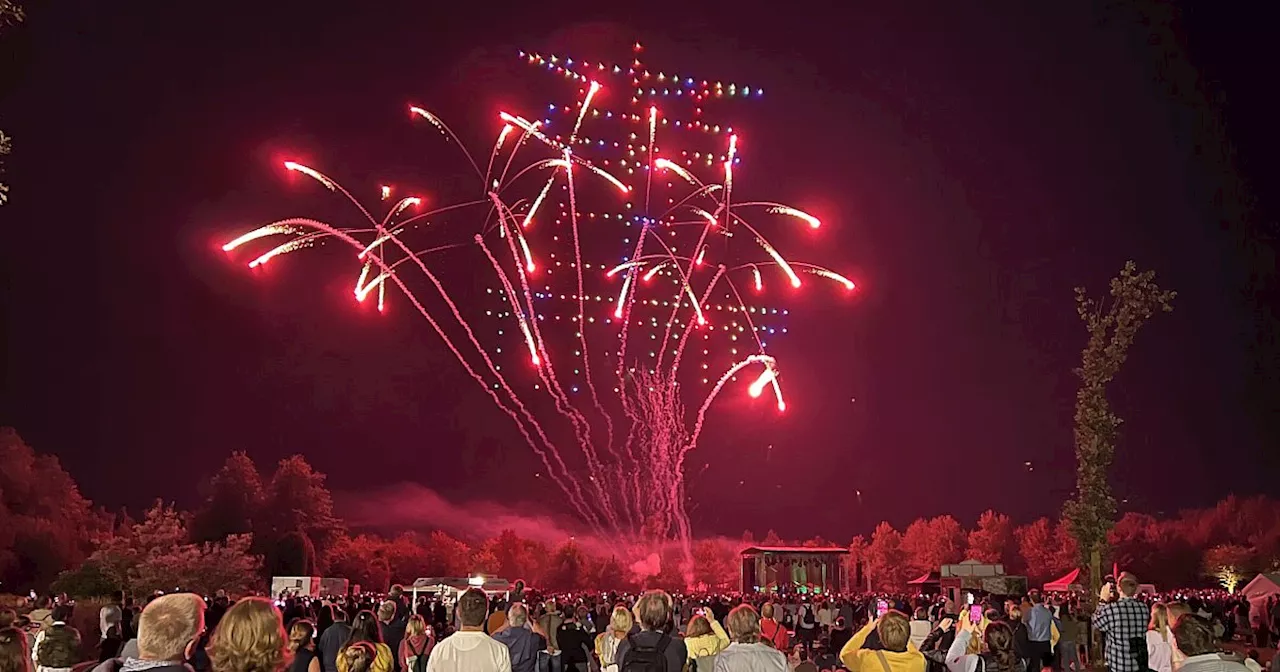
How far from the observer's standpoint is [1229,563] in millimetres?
87250

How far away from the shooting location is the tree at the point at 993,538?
10794 cm

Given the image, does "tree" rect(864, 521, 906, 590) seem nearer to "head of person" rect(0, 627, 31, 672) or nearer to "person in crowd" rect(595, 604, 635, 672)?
"person in crowd" rect(595, 604, 635, 672)

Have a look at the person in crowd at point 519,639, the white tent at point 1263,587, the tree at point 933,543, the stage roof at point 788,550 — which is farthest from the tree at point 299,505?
the tree at point 933,543

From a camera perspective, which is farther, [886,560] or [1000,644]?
[886,560]

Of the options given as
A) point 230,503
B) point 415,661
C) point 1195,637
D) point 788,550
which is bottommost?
point 415,661

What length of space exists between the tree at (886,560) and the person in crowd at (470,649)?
10959 centimetres

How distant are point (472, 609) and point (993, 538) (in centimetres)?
10940

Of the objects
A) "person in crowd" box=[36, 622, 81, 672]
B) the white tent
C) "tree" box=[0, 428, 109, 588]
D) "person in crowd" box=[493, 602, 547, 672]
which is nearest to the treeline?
"tree" box=[0, 428, 109, 588]

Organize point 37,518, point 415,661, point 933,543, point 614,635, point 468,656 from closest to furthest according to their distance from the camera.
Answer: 1. point 468,656
2. point 614,635
3. point 415,661
4. point 37,518
5. point 933,543

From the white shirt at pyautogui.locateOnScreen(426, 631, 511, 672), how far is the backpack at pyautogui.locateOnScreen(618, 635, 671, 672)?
1.28m

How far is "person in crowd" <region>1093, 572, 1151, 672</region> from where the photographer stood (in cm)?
1091

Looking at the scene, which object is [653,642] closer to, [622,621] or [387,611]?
[622,621]

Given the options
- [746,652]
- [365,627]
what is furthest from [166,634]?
[365,627]

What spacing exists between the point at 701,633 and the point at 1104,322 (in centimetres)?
2046
